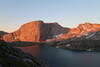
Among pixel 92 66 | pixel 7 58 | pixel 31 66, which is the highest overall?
pixel 7 58

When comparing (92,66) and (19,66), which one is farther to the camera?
(92,66)

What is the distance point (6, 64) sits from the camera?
48031 mm

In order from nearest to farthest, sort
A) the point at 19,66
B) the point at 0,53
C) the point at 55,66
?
the point at 19,66 < the point at 0,53 < the point at 55,66

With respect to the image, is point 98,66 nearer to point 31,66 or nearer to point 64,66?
point 64,66

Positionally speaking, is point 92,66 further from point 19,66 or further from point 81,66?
point 19,66

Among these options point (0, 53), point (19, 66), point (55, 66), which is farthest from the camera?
point (55, 66)

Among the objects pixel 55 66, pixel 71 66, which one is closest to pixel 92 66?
pixel 71 66

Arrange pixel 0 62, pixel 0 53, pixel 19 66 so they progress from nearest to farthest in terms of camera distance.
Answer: pixel 0 62, pixel 19 66, pixel 0 53

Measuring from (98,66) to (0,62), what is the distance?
297 feet

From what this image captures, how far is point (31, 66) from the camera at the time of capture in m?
58.9

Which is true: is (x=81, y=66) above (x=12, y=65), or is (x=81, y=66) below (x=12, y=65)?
below

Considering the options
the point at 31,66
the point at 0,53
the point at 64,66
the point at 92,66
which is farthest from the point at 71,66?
the point at 0,53

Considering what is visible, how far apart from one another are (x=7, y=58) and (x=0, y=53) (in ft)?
13.4

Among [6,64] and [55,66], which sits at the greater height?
[6,64]
